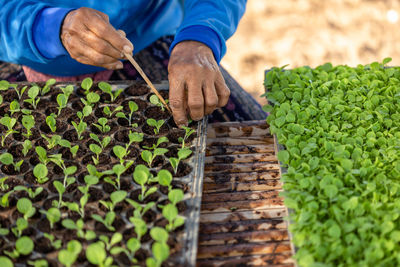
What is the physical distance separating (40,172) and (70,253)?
0.84ft

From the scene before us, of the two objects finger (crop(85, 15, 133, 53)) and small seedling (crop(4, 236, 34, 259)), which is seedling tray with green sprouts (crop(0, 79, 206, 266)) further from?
finger (crop(85, 15, 133, 53))

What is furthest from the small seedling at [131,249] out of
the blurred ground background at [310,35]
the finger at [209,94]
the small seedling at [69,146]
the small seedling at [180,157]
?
the blurred ground background at [310,35]

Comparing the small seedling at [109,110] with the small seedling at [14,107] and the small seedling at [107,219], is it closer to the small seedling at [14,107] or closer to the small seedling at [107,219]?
the small seedling at [14,107]

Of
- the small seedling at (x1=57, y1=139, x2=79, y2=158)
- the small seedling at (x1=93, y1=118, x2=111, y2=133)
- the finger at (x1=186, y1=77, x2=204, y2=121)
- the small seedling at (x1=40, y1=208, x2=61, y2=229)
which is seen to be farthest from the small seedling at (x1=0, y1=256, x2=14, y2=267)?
the finger at (x1=186, y1=77, x2=204, y2=121)

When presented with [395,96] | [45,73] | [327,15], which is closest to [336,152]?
[395,96]

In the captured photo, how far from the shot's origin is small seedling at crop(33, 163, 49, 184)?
978mm

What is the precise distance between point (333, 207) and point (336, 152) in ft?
0.57

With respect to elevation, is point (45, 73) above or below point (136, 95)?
above

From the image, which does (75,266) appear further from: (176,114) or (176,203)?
(176,114)

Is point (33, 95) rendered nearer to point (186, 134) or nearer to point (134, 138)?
point (134, 138)

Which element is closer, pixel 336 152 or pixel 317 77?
pixel 336 152

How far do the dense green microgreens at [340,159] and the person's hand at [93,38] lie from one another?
0.43 metres

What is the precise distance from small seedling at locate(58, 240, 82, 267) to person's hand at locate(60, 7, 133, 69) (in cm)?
48

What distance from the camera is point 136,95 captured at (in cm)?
125
